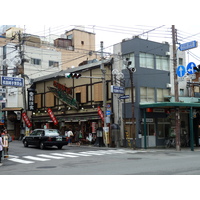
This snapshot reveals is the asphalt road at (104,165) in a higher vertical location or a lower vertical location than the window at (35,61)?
lower

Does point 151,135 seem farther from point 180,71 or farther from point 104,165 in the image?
point 104,165

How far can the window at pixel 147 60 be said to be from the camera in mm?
28594

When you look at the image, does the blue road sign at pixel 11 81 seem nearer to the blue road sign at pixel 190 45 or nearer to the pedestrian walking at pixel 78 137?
the pedestrian walking at pixel 78 137

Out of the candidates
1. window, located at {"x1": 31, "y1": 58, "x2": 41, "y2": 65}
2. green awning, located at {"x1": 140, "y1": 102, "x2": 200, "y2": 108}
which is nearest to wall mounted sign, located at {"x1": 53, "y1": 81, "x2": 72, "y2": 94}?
green awning, located at {"x1": 140, "y1": 102, "x2": 200, "y2": 108}

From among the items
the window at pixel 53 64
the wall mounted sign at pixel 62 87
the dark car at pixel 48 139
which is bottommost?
the dark car at pixel 48 139

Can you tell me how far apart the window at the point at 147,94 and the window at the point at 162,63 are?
2.61 m

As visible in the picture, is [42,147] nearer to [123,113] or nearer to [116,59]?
[123,113]

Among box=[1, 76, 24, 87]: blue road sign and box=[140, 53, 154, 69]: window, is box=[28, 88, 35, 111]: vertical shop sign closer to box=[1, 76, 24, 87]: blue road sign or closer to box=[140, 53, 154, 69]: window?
box=[140, 53, 154, 69]: window

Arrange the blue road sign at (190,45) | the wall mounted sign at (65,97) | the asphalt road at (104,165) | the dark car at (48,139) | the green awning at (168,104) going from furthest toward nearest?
the wall mounted sign at (65,97) < the green awning at (168,104) < the dark car at (48,139) < the blue road sign at (190,45) < the asphalt road at (104,165)

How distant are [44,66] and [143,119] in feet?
83.4

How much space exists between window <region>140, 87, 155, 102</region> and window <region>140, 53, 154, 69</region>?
2.27 meters

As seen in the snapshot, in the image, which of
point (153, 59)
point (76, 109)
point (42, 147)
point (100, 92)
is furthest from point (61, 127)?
point (153, 59)

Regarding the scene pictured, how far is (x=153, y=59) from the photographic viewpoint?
1154 inches

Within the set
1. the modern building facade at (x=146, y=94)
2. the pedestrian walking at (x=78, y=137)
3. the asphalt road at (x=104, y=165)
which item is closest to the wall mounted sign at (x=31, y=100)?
the pedestrian walking at (x=78, y=137)
